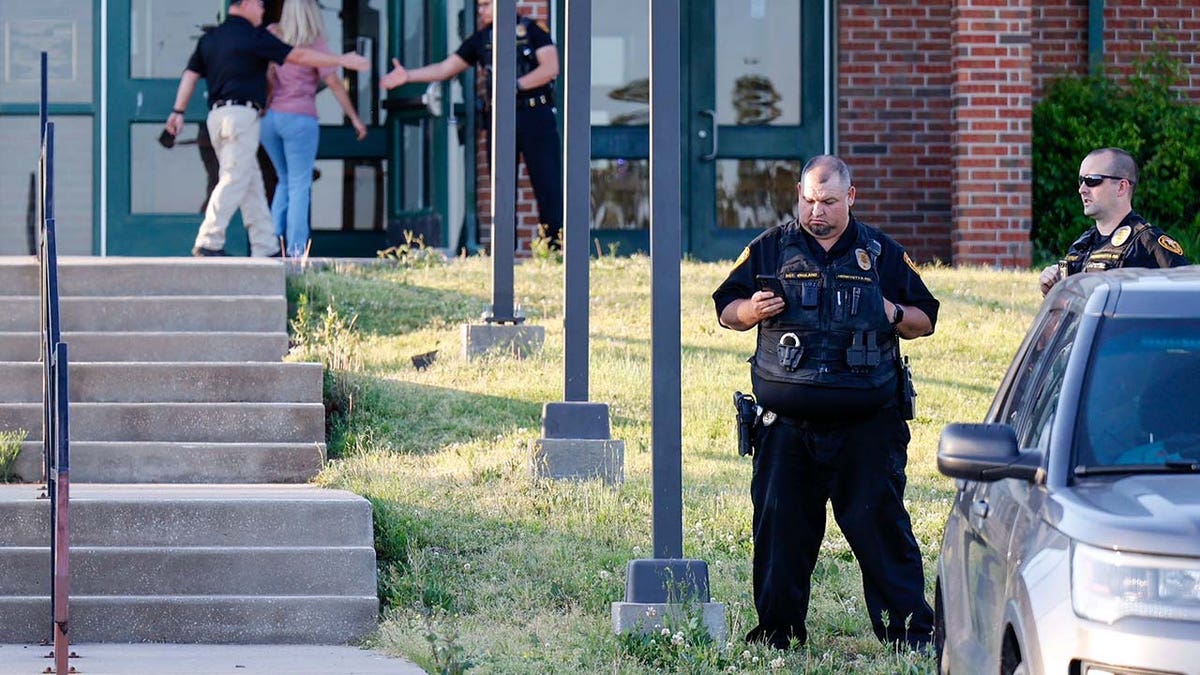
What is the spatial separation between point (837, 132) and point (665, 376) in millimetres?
9757

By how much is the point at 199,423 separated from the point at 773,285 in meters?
4.19

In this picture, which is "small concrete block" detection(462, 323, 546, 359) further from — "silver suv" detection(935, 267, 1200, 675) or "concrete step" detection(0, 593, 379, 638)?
"silver suv" detection(935, 267, 1200, 675)

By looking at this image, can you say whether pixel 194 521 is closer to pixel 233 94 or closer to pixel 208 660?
pixel 208 660

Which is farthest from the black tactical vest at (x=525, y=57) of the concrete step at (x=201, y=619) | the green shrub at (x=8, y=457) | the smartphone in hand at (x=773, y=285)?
the smartphone in hand at (x=773, y=285)

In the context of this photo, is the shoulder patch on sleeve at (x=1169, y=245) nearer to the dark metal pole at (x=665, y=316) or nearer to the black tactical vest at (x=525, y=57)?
the dark metal pole at (x=665, y=316)

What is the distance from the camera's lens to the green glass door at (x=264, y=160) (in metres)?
15.0

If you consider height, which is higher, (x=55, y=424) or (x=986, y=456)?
(x=986, y=456)

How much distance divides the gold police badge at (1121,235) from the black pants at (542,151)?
689 cm

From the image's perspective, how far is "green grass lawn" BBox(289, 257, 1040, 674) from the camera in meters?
7.02

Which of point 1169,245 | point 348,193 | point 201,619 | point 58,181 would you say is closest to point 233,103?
point 348,193

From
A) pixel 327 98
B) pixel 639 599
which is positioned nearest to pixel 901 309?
pixel 639 599

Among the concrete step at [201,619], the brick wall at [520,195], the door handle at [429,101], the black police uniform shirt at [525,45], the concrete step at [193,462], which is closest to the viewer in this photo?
the concrete step at [201,619]

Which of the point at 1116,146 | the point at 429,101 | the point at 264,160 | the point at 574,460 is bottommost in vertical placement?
the point at 574,460

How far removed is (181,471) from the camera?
9.49 meters
